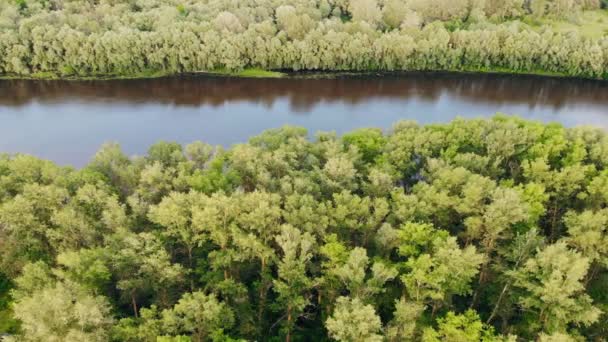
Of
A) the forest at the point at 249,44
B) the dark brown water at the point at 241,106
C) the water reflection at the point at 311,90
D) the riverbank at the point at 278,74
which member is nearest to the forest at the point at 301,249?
the dark brown water at the point at 241,106

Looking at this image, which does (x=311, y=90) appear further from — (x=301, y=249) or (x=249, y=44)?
(x=301, y=249)

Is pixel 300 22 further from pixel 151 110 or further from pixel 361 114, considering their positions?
pixel 151 110

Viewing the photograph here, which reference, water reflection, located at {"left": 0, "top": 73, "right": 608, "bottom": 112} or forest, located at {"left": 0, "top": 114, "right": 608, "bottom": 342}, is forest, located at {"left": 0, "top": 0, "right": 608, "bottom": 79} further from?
forest, located at {"left": 0, "top": 114, "right": 608, "bottom": 342}

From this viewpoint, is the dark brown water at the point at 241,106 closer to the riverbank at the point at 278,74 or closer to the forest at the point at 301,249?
the riverbank at the point at 278,74

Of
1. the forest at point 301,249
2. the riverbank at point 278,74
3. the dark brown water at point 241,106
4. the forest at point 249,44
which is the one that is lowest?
the forest at point 301,249

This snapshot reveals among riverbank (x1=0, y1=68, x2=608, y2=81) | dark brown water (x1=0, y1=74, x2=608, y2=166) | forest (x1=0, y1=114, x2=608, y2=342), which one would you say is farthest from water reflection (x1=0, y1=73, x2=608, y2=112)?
forest (x1=0, y1=114, x2=608, y2=342)

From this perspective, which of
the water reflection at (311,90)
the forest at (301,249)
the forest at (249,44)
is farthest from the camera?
the forest at (249,44)
